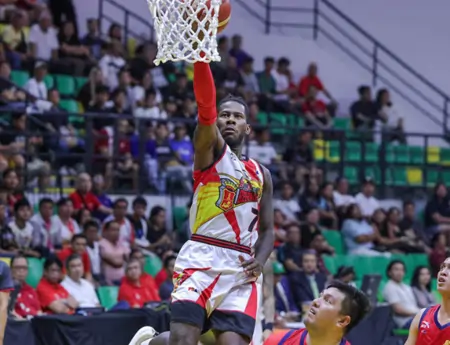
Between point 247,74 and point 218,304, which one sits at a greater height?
point 247,74

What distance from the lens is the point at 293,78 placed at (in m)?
20.4

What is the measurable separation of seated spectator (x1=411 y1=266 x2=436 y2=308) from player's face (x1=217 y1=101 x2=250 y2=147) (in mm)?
7534

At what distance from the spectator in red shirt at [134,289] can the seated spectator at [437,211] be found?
20.7ft

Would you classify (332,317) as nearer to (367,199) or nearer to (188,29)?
(188,29)

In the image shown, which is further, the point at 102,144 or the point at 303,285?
the point at 102,144

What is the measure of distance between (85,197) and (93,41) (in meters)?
4.42

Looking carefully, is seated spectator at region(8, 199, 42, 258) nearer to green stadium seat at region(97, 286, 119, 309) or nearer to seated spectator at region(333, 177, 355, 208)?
green stadium seat at region(97, 286, 119, 309)

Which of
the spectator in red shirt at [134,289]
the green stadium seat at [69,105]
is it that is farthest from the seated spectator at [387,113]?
the spectator in red shirt at [134,289]

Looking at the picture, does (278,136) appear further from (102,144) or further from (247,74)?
(102,144)

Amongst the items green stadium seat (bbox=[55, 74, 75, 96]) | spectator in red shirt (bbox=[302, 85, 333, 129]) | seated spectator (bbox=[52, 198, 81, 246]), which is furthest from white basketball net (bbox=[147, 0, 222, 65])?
spectator in red shirt (bbox=[302, 85, 333, 129])

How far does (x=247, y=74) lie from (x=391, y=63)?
11.5 ft

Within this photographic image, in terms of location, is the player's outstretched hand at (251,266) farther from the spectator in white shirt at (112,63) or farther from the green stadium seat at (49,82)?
the spectator in white shirt at (112,63)

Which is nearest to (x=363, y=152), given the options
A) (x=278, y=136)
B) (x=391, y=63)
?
(x=278, y=136)

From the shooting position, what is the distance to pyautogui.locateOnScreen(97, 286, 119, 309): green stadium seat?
12.3 meters
